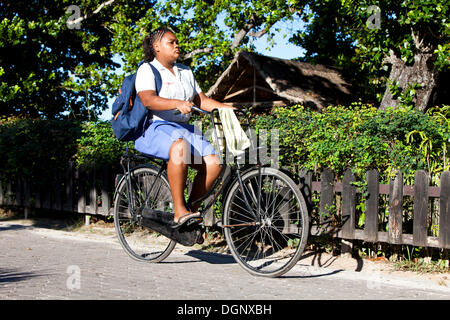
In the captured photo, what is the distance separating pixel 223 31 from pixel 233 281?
12883 mm

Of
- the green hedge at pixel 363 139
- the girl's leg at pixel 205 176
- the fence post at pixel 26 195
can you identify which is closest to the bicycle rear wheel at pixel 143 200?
the girl's leg at pixel 205 176

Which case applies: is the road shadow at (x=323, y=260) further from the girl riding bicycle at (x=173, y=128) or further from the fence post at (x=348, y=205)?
the girl riding bicycle at (x=173, y=128)

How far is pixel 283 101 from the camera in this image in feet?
60.9

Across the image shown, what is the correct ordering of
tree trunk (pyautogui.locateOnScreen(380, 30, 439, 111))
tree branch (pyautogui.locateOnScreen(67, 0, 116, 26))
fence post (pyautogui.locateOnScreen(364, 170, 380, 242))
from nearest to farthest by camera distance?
fence post (pyautogui.locateOnScreen(364, 170, 380, 242))
tree trunk (pyautogui.locateOnScreen(380, 30, 439, 111))
tree branch (pyautogui.locateOnScreen(67, 0, 116, 26))

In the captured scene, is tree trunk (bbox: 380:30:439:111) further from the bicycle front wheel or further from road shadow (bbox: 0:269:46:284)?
road shadow (bbox: 0:269:46:284)

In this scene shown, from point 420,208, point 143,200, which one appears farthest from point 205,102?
point 420,208

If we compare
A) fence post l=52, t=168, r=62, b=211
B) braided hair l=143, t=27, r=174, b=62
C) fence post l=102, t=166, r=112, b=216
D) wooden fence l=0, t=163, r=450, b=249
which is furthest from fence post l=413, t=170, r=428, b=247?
fence post l=52, t=168, r=62, b=211

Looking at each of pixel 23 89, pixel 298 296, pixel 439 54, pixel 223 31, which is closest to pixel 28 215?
pixel 298 296

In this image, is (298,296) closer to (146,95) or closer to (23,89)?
(146,95)

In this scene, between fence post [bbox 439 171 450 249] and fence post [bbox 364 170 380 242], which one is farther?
fence post [bbox 364 170 380 242]

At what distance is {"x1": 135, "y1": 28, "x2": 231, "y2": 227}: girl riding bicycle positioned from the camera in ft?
16.1

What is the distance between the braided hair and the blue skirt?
0.71 m

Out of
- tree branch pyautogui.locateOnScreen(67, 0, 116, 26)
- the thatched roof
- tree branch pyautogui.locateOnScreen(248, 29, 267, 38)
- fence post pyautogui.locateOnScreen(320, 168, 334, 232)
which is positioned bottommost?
fence post pyautogui.locateOnScreen(320, 168, 334, 232)

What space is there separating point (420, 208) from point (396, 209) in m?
0.24
